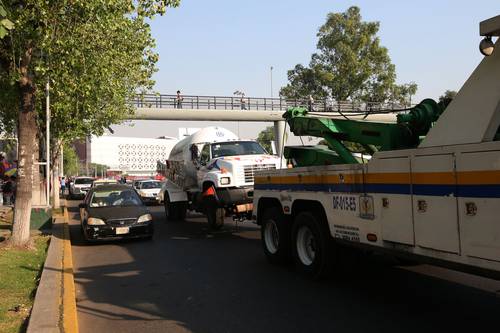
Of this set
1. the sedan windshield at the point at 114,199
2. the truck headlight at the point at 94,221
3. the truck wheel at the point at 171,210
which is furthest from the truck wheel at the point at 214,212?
the truck wheel at the point at 171,210

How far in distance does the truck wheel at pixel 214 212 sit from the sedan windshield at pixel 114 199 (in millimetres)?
1810

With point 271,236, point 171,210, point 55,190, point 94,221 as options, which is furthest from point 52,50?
point 55,190

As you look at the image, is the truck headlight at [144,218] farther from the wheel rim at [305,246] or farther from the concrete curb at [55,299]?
the wheel rim at [305,246]

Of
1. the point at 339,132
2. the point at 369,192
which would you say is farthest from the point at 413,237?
the point at 339,132

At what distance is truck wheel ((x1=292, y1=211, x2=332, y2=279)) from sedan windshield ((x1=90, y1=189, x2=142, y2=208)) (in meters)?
6.71

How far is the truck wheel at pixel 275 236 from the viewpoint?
8.38 metres

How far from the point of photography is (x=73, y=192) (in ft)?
124

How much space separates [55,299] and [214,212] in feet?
23.5

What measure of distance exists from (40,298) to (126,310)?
1.12 m

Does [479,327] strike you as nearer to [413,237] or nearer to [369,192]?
[413,237]

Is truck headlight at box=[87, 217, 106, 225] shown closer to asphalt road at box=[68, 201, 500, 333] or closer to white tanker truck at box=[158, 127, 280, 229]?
asphalt road at box=[68, 201, 500, 333]

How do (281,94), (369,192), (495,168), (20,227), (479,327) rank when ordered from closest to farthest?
(495,168) → (479,327) → (369,192) → (20,227) → (281,94)

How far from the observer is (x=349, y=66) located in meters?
55.0

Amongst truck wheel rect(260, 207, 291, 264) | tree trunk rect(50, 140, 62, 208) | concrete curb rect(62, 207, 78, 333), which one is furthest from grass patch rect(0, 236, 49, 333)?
tree trunk rect(50, 140, 62, 208)
